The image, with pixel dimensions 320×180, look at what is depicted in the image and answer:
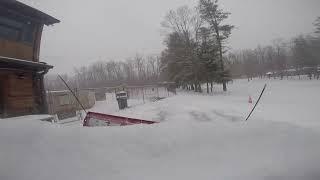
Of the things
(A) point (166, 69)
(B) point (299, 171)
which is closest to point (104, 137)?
(B) point (299, 171)

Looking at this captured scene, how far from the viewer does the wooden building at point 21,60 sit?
10453 millimetres

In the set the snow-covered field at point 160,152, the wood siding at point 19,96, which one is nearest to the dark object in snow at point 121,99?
the wood siding at point 19,96

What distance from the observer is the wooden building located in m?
10.5

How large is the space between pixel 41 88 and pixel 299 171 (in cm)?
1260

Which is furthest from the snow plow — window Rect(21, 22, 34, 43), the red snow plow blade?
window Rect(21, 22, 34, 43)

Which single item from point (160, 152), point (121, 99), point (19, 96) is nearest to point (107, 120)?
point (160, 152)

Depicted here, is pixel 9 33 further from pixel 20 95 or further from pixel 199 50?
pixel 199 50

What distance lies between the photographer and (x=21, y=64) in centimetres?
1086

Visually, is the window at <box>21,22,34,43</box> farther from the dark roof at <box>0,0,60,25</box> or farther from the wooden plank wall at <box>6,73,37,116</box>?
the wooden plank wall at <box>6,73,37,116</box>

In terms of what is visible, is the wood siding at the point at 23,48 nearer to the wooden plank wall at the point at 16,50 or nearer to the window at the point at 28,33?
the wooden plank wall at the point at 16,50

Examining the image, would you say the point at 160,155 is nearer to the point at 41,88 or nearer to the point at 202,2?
the point at 41,88

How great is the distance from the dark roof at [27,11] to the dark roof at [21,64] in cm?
222

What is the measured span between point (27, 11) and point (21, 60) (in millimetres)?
2521

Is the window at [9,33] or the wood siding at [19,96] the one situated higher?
the window at [9,33]
